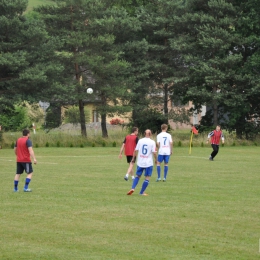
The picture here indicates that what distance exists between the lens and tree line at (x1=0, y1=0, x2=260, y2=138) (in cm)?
5316

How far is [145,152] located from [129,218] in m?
3.98

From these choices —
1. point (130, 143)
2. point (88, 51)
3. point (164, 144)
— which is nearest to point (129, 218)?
point (164, 144)

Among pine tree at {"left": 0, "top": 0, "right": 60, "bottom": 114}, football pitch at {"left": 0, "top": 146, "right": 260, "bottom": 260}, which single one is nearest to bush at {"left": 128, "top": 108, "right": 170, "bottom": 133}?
pine tree at {"left": 0, "top": 0, "right": 60, "bottom": 114}

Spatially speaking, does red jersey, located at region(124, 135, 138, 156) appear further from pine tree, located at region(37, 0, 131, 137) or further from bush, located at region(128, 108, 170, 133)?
bush, located at region(128, 108, 170, 133)

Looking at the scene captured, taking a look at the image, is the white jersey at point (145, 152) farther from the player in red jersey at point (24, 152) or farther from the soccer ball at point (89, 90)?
the soccer ball at point (89, 90)

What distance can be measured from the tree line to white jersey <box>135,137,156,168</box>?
3366 centimetres

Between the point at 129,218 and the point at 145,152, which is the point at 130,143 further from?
the point at 129,218

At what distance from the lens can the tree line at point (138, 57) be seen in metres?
53.2

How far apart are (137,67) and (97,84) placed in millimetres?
4100

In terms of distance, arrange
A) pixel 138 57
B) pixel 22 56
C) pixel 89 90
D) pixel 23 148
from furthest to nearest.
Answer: pixel 138 57 < pixel 89 90 < pixel 22 56 < pixel 23 148

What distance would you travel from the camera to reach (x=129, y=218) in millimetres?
14961

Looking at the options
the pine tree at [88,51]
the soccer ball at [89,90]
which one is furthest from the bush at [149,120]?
the soccer ball at [89,90]

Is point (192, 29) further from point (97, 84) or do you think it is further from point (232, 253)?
point (232, 253)

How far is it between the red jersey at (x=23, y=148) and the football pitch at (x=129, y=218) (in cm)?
102
